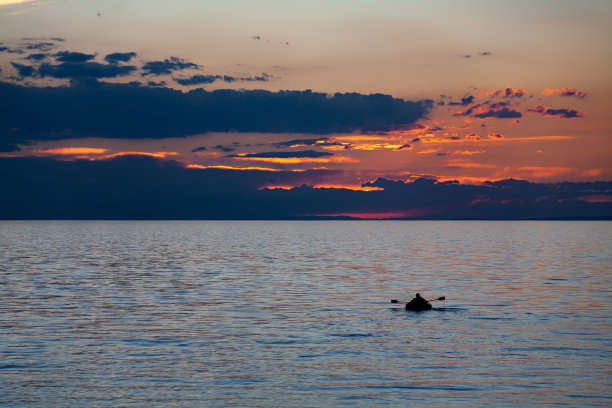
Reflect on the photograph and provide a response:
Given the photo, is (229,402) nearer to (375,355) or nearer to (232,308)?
(375,355)

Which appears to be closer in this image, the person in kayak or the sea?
the sea

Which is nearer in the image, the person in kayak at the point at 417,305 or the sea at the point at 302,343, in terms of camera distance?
the sea at the point at 302,343

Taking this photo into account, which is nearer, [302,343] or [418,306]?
[302,343]

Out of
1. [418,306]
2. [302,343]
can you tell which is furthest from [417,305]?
[302,343]

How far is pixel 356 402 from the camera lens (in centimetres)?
2305

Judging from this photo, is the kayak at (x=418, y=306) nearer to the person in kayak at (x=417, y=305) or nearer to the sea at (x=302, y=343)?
the person in kayak at (x=417, y=305)

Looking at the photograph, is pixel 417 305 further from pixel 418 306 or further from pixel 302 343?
pixel 302 343

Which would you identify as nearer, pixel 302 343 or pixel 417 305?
pixel 302 343

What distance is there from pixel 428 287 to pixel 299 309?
62.2ft

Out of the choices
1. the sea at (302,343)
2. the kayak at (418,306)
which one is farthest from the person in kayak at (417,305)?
the sea at (302,343)

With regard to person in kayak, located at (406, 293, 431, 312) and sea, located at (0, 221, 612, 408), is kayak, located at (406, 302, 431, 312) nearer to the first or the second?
person in kayak, located at (406, 293, 431, 312)

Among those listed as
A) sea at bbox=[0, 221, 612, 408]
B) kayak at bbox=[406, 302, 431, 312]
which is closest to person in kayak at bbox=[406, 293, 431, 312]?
kayak at bbox=[406, 302, 431, 312]

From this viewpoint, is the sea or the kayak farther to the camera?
the kayak

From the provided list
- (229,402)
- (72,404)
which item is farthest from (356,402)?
(72,404)
